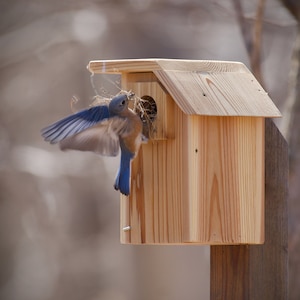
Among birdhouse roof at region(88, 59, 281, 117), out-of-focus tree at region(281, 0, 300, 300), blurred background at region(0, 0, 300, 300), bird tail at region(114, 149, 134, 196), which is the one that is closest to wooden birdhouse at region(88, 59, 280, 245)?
birdhouse roof at region(88, 59, 281, 117)

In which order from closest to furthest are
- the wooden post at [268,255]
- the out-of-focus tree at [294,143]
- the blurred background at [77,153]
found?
1. the wooden post at [268,255]
2. the out-of-focus tree at [294,143]
3. the blurred background at [77,153]

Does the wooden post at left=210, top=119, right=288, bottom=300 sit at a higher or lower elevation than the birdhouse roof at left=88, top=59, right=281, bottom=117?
lower

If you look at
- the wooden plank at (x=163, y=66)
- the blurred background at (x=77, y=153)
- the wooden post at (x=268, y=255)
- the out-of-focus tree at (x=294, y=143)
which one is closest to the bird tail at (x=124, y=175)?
the wooden plank at (x=163, y=66)

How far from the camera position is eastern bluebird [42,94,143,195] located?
11.3 ft

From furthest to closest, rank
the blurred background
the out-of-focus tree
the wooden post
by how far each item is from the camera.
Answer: the blurred background < the out-of-focus tree < the wooden post

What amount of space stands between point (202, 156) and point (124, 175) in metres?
0.29

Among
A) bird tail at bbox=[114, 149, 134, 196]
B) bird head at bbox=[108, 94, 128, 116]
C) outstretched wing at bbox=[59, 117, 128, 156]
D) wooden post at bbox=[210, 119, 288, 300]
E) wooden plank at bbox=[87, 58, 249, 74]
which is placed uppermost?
wooden plank at bbox=[87, 58, 249, 74]

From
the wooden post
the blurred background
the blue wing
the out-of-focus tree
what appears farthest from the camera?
the blurred background

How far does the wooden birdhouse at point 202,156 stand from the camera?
3.45 metres

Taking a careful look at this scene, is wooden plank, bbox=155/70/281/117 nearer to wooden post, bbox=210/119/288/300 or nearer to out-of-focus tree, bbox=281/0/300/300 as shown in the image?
A: wooden post, bbox=210/119/288/300

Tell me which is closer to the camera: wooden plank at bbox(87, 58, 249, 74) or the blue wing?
the blue wing

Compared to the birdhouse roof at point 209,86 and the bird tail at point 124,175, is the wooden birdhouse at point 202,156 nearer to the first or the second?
the birdhouse roof at point 209,86

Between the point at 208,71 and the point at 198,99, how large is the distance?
0.58 ft

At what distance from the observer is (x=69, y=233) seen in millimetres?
9531
